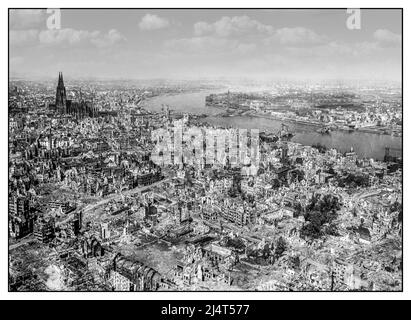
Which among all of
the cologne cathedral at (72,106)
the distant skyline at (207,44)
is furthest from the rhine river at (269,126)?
the cologne cathedral at (72,106)

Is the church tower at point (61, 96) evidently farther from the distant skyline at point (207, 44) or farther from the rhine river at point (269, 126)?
the rhine river at point (269, 126)

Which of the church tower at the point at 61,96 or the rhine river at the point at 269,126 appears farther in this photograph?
the rhine river at the point at 269,126

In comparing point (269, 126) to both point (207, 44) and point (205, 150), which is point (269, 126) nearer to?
point (205, 150)

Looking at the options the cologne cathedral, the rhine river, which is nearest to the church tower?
the cologne cathedral

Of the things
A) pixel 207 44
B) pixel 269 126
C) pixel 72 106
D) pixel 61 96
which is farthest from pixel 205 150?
pixel 61 96

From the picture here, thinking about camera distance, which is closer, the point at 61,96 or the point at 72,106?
the point at 61,96
